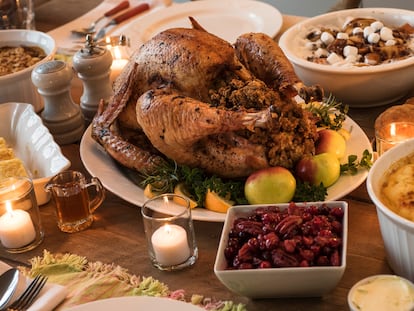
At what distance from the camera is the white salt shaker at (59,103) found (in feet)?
5.69

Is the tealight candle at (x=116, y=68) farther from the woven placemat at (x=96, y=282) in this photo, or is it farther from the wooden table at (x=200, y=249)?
the woven placemat at (x=96, y=282)

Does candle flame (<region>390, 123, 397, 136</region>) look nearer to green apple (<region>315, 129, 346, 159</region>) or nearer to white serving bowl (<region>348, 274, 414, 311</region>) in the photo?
green apple (<region>315, 129, 346, 159</region>)

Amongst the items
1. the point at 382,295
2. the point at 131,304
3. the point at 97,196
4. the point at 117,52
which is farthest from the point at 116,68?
the point at 382,295

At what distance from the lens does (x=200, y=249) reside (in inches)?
52.4

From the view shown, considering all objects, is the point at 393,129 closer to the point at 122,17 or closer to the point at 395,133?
the point at 395,133

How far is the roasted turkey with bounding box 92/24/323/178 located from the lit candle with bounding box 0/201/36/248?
11.1 inches

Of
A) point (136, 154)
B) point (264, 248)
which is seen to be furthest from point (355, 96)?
point (264, 248)

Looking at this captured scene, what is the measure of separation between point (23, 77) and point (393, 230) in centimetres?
127

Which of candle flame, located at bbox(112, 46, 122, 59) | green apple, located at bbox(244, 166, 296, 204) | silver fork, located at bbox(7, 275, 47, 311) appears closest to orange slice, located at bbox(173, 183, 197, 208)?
green apple, located at bbox(244, 166, 296, 204)

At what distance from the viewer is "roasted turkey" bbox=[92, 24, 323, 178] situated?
4.59 ft

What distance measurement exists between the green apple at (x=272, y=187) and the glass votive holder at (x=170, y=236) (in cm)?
15

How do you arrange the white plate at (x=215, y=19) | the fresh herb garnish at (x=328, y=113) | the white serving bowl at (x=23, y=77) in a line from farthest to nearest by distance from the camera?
the white plate at (x=215, y=19)
the white serving bowl at (x=23, y=77)
the fresh herb garnish at (x=328, y=113)

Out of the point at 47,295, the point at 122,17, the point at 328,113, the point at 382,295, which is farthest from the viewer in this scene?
the point at 122,17

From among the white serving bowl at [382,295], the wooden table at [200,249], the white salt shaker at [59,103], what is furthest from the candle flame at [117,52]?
the white serving bowl at [382,295]
